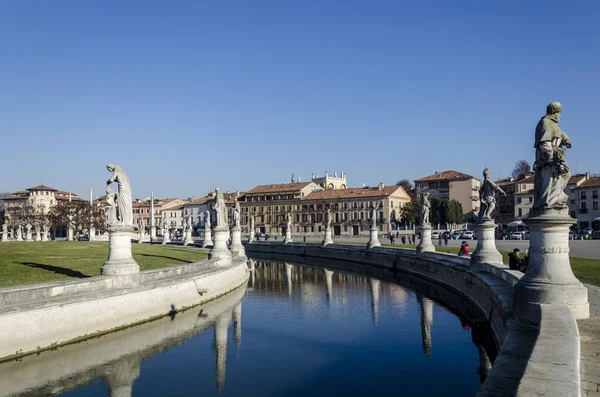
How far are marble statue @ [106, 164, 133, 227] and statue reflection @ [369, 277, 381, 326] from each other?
966cm

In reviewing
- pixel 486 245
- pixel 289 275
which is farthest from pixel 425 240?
pixel 486 245

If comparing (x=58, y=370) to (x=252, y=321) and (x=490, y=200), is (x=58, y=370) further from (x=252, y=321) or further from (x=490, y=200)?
(x=490, y=200)

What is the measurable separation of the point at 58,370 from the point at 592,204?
294 feet

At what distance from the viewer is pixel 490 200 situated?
2095 cm

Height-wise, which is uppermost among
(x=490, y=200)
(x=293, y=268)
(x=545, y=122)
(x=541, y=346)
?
(x=545, y=122)

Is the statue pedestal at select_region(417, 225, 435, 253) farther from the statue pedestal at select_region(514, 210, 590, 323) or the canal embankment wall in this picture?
the statue pedestal at select_region(514, 210, 590, 323)

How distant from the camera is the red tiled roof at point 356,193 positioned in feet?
355

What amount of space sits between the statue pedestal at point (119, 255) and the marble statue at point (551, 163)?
13.4m

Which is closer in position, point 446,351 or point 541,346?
point 541,346

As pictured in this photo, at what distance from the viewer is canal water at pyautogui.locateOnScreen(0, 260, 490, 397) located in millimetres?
11852

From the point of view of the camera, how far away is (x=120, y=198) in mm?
18609

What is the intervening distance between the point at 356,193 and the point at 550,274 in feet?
334

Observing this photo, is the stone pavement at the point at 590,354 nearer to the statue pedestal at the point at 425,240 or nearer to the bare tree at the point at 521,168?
the statue pedestal at the point at 425,240

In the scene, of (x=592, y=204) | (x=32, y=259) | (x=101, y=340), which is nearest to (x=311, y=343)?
(x=101, y=340)
